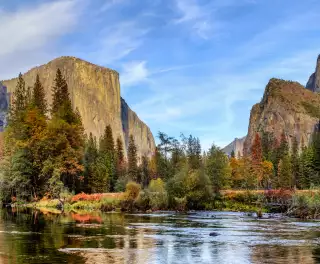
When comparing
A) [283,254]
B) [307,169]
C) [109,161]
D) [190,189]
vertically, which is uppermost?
[109,161]

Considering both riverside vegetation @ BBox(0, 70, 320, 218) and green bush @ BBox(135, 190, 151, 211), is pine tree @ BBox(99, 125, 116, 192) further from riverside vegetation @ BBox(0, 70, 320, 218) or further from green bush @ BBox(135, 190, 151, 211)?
green bush @ BBox(135, 190, 151, 211)

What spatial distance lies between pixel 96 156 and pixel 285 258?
3418 inches

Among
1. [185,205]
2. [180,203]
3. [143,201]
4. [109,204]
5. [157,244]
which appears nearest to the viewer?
[157,244]

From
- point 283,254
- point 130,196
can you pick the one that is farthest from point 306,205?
point 283,254

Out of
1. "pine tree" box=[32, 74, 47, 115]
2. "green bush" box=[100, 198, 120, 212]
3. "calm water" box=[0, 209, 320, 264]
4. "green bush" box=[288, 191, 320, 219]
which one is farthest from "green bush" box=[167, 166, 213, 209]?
"pine tree" box=[32, 74, 47, 115]

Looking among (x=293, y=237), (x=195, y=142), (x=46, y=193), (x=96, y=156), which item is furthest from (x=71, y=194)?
(x=195, y=142)

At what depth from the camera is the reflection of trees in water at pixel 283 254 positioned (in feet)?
68.1

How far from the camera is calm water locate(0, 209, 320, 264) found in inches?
829

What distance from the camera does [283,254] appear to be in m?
22.7

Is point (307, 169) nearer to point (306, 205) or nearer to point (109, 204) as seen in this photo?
point (109, 204)

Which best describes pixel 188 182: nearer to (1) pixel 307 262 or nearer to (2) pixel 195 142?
(1) pixel 307 262

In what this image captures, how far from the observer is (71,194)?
7038 centimetres

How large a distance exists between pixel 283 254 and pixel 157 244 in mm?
6960

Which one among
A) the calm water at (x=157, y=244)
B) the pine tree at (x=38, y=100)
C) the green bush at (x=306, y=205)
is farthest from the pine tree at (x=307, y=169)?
the calm water at (x=157, y=244)
